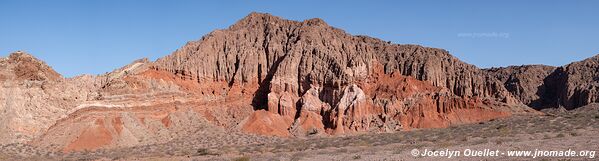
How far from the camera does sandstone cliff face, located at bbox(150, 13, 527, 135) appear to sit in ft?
210

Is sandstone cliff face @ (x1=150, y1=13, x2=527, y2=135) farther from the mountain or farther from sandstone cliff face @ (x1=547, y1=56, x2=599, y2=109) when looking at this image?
sandstone cliff face @ (x1=547, y1=56, x2=599, y2=109)

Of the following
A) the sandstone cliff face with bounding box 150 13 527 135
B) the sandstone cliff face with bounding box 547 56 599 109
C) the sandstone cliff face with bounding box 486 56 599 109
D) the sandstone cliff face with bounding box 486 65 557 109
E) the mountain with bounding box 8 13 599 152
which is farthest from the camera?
the sandstone cliff face with bounding box 486 65 557 109

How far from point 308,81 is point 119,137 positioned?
847 inches

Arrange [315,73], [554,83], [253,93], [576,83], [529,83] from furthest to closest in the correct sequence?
1. [529,83]
2. [554,83]
3. [576,83]
4. [253,93]
5. [315,73]

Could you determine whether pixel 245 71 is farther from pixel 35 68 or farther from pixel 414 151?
pixel 414 151

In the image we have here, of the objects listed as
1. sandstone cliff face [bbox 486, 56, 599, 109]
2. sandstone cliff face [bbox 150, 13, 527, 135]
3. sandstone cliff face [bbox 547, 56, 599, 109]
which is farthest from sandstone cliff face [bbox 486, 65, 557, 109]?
sandstone cliff face [bbox 150, 13, 527, 135]

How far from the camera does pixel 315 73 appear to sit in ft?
217

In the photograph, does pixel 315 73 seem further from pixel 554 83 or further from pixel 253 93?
pixel 554 83

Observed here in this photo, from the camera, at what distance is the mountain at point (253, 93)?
52.2m

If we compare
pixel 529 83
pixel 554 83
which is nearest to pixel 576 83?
pixel 554 83

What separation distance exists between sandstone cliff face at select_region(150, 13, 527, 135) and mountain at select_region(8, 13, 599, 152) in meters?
0.12

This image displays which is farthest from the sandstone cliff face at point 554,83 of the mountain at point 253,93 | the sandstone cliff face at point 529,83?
the mountain at point 253,93

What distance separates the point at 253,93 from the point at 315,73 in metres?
6.65

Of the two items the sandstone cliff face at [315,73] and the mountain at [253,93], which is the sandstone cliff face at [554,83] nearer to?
the mountain at [253,93]
